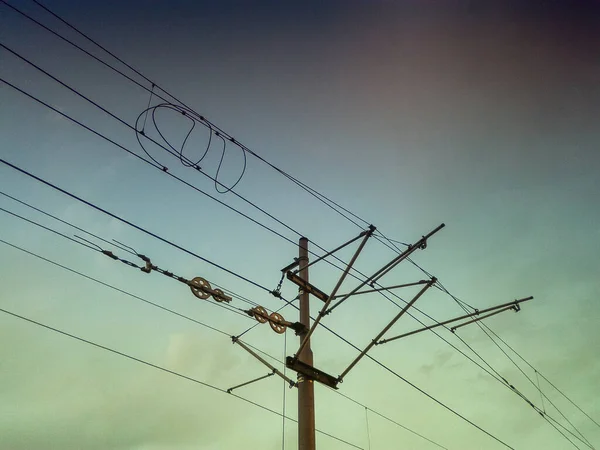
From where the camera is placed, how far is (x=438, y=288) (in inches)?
578

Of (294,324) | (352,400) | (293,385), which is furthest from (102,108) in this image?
(352,400)

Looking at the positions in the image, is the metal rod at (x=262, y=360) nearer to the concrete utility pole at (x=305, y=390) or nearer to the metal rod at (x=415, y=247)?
the concrete utility pole at (x=305, y=390)

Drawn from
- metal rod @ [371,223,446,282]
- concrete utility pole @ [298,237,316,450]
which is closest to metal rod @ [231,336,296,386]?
concrete utility pole @ [298,237,316,450]

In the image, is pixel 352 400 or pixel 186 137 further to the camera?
pixel 352 400

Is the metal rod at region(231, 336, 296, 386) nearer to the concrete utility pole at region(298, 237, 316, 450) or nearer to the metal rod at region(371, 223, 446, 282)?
Answer: the concrete utility pole at region(298, 237, 316, 450)

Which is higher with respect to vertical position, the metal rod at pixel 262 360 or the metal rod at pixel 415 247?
the metal rod at pixel 415 247

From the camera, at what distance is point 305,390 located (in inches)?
432

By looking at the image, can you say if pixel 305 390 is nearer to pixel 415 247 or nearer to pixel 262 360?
pixel 262 360

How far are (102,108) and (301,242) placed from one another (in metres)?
6.69

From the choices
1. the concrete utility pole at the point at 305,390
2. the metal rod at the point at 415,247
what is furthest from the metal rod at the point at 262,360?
the metal rod at the point at 415,247

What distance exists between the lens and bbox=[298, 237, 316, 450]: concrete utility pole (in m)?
10.1

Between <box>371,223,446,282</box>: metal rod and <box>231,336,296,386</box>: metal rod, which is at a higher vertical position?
<box>371,223,446,282</box>: metal rod

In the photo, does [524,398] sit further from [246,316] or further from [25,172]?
[25,172]

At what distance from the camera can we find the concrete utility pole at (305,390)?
10133 millimetres
